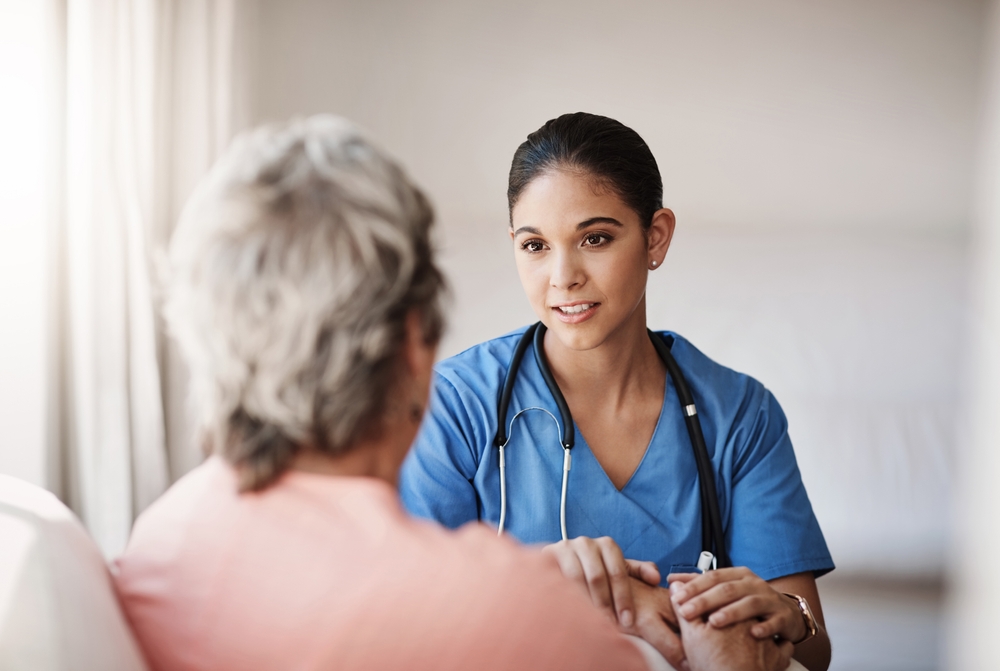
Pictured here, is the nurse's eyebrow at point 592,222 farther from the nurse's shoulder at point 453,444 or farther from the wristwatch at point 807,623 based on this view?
the wristwatch at point 807,623

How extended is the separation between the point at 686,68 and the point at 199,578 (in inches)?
54.5

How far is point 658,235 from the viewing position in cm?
106

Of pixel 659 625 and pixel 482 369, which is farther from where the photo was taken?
pixel 482 369

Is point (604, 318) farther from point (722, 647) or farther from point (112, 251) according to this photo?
point (112, 251)

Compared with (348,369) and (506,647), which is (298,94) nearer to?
(348,369)

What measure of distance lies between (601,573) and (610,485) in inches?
10.1

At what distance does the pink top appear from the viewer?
19.7 inches

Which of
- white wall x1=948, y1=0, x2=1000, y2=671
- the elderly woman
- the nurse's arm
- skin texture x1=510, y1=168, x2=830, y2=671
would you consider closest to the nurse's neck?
skin texture x1=510, y1=168, x2=830, y2=671

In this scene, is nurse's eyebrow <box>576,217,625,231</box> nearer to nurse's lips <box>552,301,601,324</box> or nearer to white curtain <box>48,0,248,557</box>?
nurse's lips <box>552,301,601,324</box>

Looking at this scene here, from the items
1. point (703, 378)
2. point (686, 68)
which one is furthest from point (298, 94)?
point (703, 378)

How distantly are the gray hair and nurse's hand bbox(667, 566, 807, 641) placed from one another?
1.31ft

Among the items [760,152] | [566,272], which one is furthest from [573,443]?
[760,152]

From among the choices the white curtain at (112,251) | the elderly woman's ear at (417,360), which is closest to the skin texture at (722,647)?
the elderly woman's ear at (417,360)

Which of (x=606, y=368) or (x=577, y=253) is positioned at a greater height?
(x=577, y=253)
